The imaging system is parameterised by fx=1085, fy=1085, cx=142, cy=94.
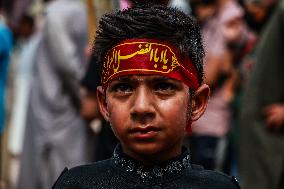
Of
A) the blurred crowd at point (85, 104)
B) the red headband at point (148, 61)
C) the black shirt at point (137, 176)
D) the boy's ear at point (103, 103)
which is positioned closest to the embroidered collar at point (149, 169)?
the black shirt at point (137, 176)

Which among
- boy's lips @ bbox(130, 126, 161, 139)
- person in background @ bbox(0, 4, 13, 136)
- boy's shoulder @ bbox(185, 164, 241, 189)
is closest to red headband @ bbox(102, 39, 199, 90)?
boy's lips @ bbox(130, 126, 161, 139)

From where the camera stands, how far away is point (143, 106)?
136 inches

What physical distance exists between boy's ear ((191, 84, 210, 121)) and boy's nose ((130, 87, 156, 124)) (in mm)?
236

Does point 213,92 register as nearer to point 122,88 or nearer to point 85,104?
point 85,104

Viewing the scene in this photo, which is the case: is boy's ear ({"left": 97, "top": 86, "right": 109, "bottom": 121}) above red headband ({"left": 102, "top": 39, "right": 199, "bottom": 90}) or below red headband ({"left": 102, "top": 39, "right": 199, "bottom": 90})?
below

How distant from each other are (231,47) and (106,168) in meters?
6.38

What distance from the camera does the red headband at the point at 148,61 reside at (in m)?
3.54

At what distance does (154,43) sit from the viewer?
356 cm

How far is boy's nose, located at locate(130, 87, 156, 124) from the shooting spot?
346 centimetres

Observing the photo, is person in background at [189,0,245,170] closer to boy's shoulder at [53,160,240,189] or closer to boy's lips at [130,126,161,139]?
boy's shoulder at [53,160,240,189]

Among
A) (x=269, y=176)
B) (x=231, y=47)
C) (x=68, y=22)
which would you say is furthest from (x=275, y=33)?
(x=231, y=47)

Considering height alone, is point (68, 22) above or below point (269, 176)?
above

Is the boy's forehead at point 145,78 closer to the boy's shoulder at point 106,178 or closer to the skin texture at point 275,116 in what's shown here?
the boy's shoulder at point 106,178

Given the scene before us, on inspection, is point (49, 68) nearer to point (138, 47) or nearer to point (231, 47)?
point (231, 47)
